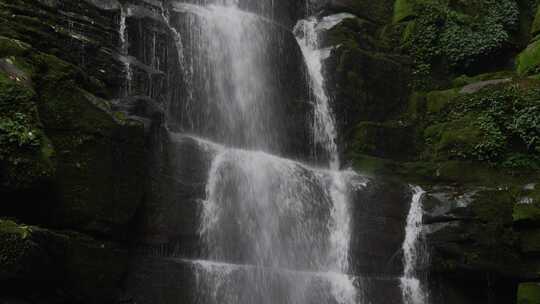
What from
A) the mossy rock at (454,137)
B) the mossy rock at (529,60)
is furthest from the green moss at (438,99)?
the mossy rock at (529,60)

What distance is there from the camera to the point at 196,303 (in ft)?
29.3

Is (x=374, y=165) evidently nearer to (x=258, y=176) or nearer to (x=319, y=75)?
(x=319, y=75)

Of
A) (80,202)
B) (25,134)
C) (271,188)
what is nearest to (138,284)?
(80,202)

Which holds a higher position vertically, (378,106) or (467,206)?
(378,106)

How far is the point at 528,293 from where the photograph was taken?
35.4ft

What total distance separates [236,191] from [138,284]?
2.90m

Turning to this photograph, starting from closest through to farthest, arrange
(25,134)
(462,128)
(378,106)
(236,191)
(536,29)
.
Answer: (25,134), (236,191), (462,128), (378,106), (536,29)

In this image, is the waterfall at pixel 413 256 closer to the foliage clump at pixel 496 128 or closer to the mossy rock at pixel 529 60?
the foliage clump at pixel 496 128

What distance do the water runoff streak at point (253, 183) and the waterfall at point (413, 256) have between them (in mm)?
1308

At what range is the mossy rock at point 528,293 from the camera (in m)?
10.7

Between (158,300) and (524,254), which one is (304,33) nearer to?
(524,254)

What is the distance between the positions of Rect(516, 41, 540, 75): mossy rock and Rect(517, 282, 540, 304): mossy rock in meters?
7.40

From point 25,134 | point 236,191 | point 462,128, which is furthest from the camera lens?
point 462,128

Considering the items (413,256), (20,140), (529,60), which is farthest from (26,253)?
(529,60)
